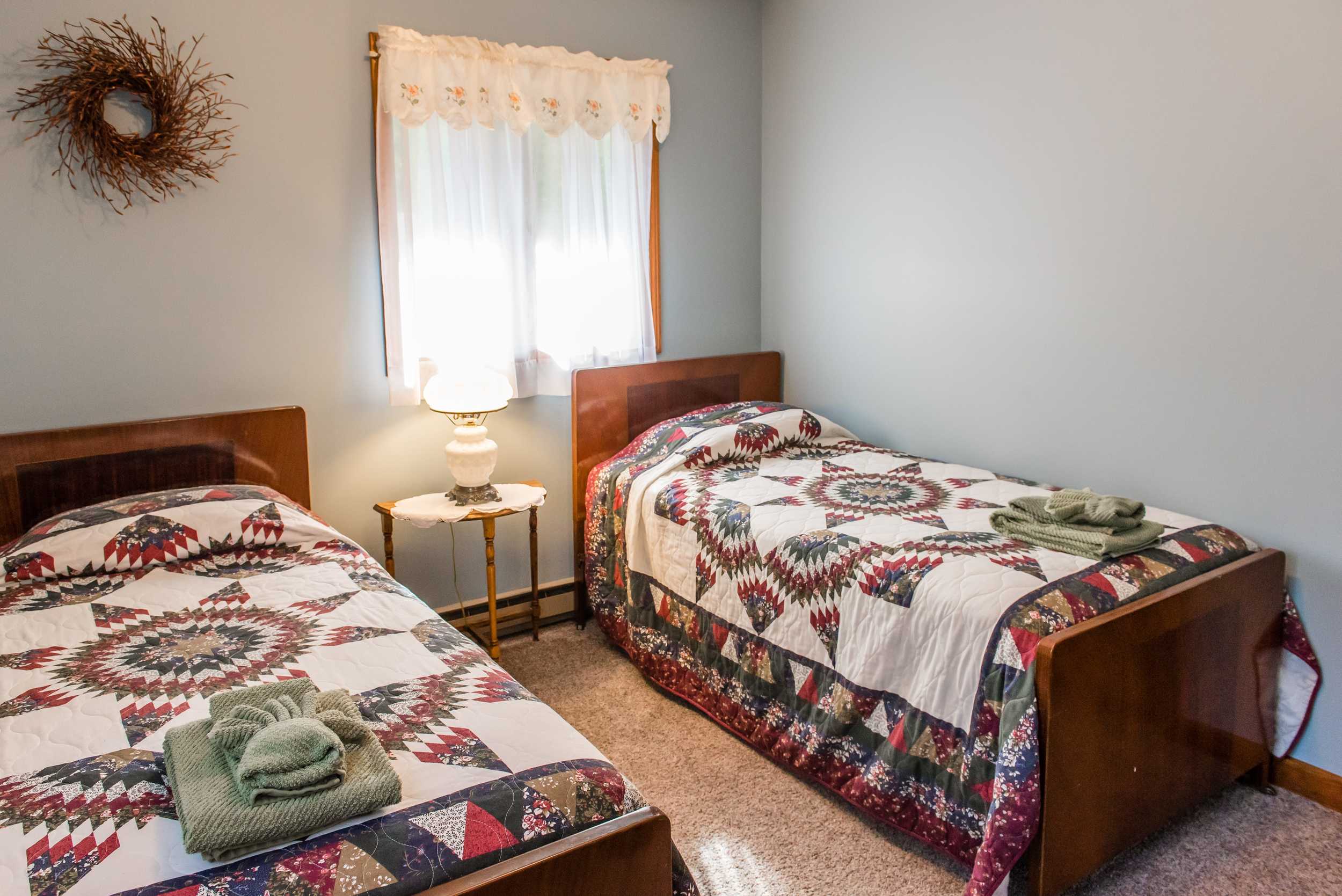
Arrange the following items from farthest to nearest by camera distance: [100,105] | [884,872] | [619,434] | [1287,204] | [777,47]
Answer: [777,47]
[619,434]
[100,105]
[1287,204]
[884,872]

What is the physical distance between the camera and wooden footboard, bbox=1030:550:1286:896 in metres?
1.86

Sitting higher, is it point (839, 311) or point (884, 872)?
point (839, 311)

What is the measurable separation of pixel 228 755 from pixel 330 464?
181 cm

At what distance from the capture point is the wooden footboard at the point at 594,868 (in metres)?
1.28

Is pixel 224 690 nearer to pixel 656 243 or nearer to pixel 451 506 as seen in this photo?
pixel 451 506

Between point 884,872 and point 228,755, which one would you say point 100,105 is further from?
point 884,872

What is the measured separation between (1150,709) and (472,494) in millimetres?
2047

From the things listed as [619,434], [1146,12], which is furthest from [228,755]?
[1146,12]

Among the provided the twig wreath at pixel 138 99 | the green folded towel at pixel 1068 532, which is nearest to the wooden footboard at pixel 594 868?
the green folded towel at pixel 1068 532

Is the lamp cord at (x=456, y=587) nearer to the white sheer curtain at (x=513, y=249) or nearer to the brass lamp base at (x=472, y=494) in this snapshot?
the brass lamp base at (x=472, y=494)

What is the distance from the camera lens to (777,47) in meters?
3.84

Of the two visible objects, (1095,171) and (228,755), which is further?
(1095,171)

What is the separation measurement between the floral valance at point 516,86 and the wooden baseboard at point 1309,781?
2844 millimetres

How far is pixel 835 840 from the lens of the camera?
223 cm
